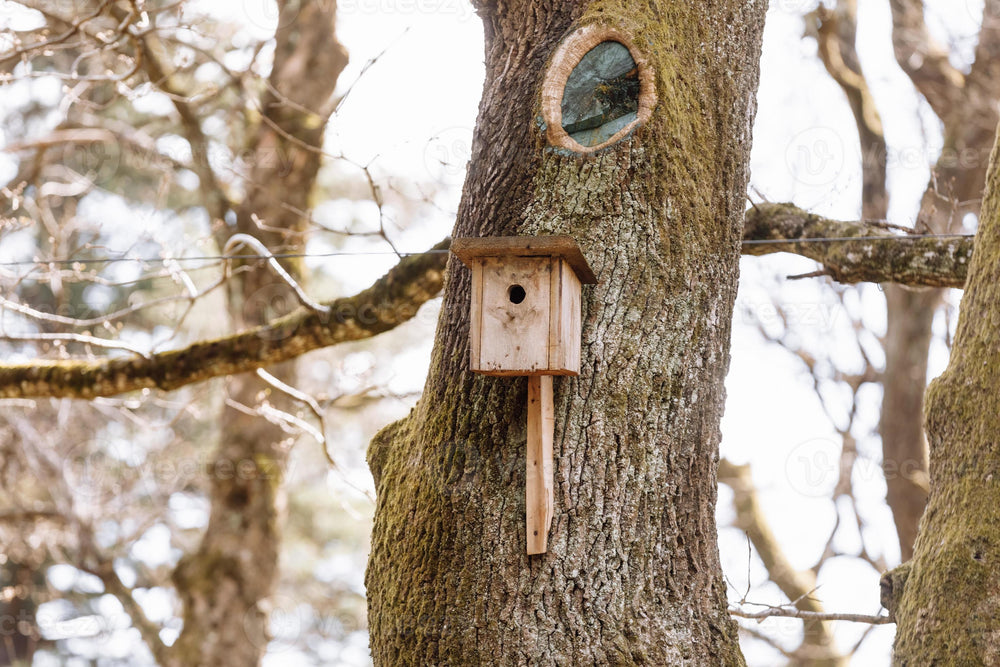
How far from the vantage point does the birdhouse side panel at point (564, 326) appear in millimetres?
1872

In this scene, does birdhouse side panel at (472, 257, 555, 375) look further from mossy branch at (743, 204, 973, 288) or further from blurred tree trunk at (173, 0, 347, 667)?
blurred tree trunk at (173, 0, 347, 667)

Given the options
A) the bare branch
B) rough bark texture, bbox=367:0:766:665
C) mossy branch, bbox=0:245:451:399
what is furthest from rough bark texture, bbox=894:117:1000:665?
mossy branch, bbox=0:245:451:399

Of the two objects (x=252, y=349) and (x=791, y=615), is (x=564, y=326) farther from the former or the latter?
(x=252, y=349)

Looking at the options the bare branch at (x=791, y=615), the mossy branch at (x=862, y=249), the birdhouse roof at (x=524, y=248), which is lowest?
the bare branch at (x=791, y=615)

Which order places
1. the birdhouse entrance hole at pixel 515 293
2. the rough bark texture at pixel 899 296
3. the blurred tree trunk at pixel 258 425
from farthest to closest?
the rough bark texture at pixel 899 296 → the blurred tree trunk at pixel 258 425 → the birdhouse entrance hole at pixel 515 293

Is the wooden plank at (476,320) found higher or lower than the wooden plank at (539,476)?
higher

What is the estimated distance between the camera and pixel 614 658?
1.83 meters

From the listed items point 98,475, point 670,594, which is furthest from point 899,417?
point 98,475

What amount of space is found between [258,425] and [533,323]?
15.6 ft

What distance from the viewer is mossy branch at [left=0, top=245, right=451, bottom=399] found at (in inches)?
150

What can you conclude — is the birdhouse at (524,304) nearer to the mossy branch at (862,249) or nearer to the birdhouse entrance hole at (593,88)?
the birdhouse entrance hole at (593,88)

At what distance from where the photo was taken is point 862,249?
321cm

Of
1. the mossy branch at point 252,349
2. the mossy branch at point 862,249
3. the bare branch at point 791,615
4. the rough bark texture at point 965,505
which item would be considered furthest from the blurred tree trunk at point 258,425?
the rough bark texture at point 965,505

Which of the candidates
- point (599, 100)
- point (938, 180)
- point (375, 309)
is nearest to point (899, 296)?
point (938, 180)
